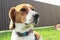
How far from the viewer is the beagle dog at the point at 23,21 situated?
4.72ft

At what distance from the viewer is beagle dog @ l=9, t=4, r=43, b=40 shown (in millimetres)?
1438

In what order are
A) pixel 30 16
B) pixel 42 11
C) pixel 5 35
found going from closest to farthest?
pixel 30 16, pixel 5 35, pixel 42 11

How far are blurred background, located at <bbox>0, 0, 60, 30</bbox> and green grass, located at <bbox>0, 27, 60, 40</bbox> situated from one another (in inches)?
2.3

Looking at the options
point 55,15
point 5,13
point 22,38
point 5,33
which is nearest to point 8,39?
point 5,33

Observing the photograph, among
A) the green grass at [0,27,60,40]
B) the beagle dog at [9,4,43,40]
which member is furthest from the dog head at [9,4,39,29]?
the green grass at [0,27,60,40]

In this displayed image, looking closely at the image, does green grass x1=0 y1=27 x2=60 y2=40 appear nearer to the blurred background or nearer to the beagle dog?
the blurred background

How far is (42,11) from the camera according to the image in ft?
6.92

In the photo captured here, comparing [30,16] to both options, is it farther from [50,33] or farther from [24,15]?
[50,33]

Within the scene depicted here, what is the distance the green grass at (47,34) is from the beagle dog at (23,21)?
429 millimetres

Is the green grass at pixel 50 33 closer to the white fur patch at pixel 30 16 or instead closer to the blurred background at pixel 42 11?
the blurred background at pixel 42 11

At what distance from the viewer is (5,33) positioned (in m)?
2.01

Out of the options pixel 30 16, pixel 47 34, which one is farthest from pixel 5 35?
pixel 30 16

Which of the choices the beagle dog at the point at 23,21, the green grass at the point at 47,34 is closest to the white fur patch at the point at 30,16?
the beagle dog at the point at 23,21

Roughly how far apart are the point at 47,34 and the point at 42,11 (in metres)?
0.22
